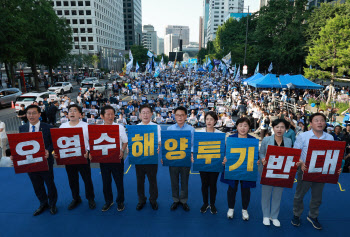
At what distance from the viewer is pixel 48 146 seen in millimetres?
4301

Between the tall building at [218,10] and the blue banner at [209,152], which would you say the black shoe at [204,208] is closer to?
the blue banner at [209,152]

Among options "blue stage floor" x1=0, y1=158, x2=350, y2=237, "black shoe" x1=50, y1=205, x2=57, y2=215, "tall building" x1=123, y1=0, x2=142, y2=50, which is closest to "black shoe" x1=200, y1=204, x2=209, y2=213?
"blue stage floor" x1=0, y1=158, x2=350, y2=237

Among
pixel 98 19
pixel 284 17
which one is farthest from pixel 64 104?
pixel 98 19

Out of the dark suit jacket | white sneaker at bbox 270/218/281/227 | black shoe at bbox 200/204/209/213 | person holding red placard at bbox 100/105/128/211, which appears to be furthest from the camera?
black shoe at bbox 200/204/209/213

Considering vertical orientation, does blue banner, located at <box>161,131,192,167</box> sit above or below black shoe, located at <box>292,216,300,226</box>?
above

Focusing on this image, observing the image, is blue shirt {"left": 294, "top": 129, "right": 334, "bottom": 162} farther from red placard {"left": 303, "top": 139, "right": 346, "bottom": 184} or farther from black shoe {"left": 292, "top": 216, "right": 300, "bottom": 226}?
black shoe {"left": 292, "top": 216, "right": 300, "bottom": 226}

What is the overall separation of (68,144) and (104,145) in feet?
2.18

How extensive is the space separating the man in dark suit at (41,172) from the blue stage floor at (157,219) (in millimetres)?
212

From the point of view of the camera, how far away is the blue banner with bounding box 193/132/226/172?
4.20 m

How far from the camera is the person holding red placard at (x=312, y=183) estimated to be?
12.7 feet

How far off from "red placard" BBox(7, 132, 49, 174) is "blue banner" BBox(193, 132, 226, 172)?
285 centimetres

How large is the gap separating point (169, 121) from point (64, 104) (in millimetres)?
7514

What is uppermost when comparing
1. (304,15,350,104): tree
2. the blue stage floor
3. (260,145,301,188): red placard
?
(304,15,350,104): tree

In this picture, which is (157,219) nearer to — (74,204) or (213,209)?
(213,209)
